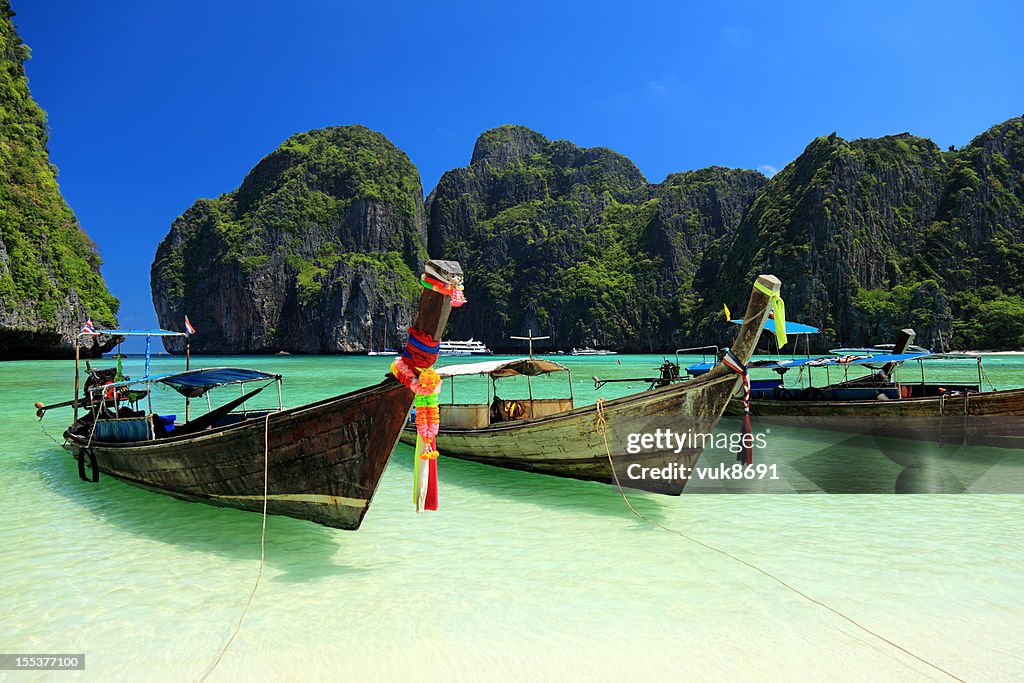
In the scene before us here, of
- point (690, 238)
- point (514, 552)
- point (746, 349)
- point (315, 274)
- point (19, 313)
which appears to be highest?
point (690, 238)

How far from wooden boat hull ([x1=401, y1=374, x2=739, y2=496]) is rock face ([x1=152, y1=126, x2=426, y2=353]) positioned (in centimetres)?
9837

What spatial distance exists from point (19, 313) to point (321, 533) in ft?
165

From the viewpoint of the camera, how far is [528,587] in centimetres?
474

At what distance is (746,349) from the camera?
5.86 metres

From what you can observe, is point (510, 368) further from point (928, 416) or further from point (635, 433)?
point (928, 416)

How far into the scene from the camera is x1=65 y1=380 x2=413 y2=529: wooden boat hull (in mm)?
5051

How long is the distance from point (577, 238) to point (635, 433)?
11781 cm

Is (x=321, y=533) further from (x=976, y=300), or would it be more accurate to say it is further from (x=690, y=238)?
(x=690, y=238)

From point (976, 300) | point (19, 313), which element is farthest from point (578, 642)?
point (976, 300)

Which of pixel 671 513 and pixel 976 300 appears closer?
pixel 671 513

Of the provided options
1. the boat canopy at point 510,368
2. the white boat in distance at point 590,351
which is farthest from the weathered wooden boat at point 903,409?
the white boat in distance at point 590,351

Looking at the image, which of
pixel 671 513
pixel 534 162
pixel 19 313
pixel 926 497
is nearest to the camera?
pixel 671 513

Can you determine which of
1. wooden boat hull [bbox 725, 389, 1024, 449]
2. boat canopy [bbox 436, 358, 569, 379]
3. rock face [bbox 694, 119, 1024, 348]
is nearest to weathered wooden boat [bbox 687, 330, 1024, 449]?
wooden boat hull [bbox 725, 389, 1024, 449]

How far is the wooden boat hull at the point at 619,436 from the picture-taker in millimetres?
6312
